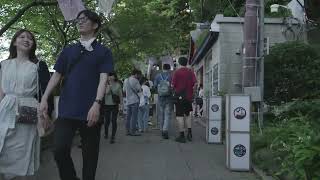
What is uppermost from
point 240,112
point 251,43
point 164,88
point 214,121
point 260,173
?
point 251,43

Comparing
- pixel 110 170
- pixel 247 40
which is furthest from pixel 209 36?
pixel 110 170

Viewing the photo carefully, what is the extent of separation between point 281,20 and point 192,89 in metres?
7.34

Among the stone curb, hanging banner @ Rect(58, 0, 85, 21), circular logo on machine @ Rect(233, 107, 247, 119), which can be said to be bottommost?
the stone curb

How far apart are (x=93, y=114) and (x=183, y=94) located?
7096mm

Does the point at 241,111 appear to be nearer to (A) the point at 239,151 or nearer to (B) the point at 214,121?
(A) the point at 239,151

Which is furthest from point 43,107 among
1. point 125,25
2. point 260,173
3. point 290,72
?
point 125,25

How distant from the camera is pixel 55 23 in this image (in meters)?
24.9

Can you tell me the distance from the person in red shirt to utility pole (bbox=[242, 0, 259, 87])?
136 cm

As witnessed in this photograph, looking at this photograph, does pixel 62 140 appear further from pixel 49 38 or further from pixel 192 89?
pixel 49 38

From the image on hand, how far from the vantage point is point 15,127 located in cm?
580

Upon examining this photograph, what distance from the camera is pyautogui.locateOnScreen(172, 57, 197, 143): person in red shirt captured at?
12.4m

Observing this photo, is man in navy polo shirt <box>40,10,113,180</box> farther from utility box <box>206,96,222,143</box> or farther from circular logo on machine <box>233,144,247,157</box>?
utility box <box>206,96,222,143</box>

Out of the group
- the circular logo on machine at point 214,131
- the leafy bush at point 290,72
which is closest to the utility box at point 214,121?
the circular logo on machine at point 214,131

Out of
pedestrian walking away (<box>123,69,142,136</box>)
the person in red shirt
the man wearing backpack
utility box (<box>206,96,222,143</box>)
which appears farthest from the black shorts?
→ pedestrian walking away (<box>123,69,142,136</box>)
